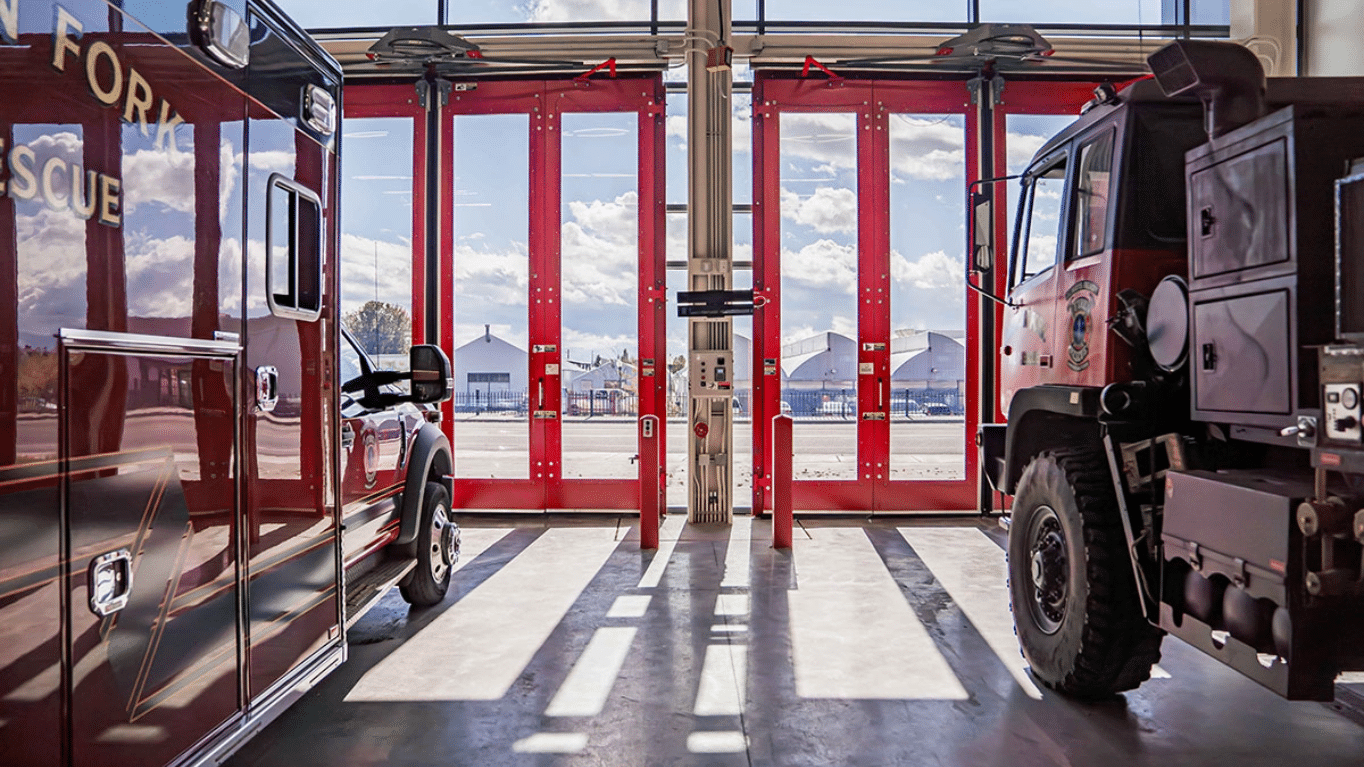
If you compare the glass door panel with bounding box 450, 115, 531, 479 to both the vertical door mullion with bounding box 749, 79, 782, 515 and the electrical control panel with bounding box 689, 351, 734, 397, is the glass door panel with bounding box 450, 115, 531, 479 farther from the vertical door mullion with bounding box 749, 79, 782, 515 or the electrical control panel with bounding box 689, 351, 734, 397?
the vertical door mullion with bounding box 749, 79, 782, 515

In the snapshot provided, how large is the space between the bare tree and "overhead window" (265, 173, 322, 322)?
543cm

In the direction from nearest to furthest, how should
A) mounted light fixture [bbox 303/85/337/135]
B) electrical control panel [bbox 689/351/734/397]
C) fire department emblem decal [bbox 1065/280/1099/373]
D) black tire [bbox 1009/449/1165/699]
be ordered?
mounted light fixture [bbox 303/85/337/135], black tire [bbox 1009/449/1165/699], fire department emblem decal [bbox 1065/280/1099/373], electrical control panel [bbox 689/351/734/397]

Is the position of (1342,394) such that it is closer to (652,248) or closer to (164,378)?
(164,378)

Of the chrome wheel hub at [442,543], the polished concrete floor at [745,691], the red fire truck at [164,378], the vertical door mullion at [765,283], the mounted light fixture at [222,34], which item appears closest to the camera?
the red fire truck at [164,378]

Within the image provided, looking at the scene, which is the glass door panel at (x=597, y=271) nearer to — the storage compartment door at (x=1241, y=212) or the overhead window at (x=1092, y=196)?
the overhead window at (x=1092, y=196)

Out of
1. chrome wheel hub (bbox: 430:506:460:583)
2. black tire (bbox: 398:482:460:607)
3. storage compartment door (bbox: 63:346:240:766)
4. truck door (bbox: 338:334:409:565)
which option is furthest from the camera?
chrome wheel hub (bbox: 430:506:460:583)

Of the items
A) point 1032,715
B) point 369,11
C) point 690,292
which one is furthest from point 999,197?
point 369,11

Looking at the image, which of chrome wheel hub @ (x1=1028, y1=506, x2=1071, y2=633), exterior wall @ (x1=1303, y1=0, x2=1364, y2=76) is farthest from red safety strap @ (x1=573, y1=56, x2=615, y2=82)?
exterior wall @ (x1=1303, y1=0, x2=1364, y2=76)

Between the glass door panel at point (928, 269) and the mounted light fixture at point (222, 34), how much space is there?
21.5 feet

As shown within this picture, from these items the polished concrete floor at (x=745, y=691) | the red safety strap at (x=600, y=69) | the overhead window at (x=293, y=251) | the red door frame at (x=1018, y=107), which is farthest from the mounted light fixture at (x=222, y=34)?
the red door frame at (x=1018, y=107)

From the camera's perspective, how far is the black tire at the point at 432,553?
4676mm

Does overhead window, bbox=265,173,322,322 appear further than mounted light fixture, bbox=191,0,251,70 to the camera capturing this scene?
Yes

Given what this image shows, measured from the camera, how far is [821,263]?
8.04m

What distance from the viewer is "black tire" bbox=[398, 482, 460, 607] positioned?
15.3 ft
